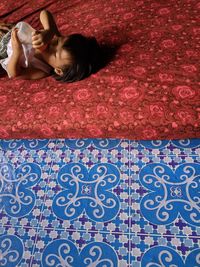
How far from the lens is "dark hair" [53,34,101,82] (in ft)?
3.83

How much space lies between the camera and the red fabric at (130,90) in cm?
110

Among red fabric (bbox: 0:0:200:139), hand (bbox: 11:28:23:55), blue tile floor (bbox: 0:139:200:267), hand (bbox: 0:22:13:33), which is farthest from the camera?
hand (bbox: 0:22:13:33)

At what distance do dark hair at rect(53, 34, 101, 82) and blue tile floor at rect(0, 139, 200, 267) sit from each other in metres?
0.31

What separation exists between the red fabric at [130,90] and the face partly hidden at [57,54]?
111mm

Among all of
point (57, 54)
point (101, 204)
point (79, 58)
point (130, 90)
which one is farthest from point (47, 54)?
point (101, 204)

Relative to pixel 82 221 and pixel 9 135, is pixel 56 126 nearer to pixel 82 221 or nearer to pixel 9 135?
pixel 9 135

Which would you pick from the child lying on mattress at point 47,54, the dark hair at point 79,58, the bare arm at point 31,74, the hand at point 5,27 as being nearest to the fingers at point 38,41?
the child lying on mattress at point 47,54

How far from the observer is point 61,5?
5.79 feet

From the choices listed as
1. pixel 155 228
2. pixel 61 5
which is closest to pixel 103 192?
pixel 155 228

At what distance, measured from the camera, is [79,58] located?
1.17 metres

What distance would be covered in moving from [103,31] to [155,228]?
3.66 ft

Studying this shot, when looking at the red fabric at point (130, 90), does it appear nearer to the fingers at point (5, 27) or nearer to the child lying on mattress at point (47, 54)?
the child lying on mattress at point (47, 54)

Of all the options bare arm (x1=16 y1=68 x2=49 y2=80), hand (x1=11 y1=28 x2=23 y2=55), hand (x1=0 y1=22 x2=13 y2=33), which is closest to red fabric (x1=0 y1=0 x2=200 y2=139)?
bare arm (x1=16 y1=68 x2=49 y2=80)

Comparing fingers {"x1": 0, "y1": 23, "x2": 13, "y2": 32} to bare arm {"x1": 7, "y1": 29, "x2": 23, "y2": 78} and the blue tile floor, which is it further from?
the blue tile floor
